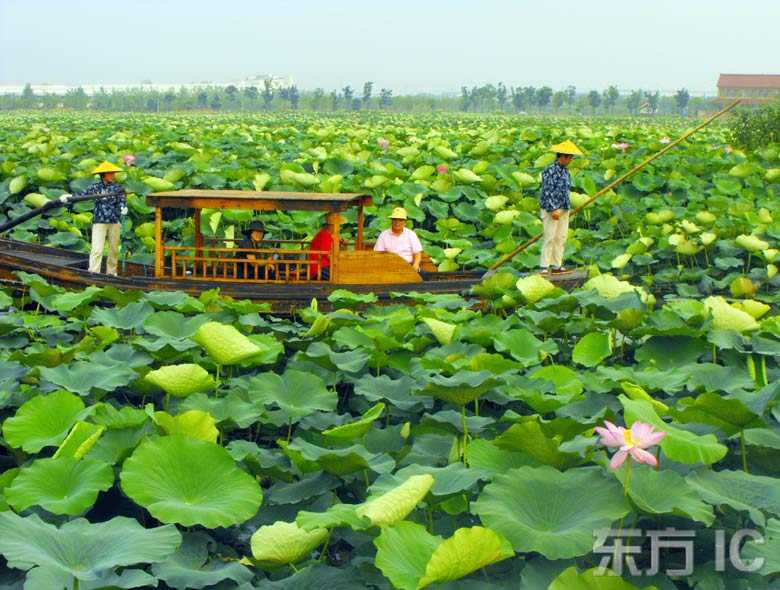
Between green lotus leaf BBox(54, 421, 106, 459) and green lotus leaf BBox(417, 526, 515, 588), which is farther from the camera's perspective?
green lotus leaf BBox(54, 421, 106, 459)

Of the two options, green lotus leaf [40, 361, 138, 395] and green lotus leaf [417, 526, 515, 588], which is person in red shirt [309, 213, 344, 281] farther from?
green lotus leaf [417, 526, 515, 588]

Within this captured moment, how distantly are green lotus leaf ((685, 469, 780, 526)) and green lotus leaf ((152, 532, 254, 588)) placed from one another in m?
0.93

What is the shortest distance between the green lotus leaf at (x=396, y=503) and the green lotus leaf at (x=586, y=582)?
357mm

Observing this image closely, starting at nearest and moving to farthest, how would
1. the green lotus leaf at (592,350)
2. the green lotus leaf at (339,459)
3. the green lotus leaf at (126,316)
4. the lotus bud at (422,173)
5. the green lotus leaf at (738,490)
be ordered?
the green lotus leaf at (738,490)
the green lotus leaf at (339,459)
the green lotus leaf at (592,350)
the green lotus leaf at (126,316)
the lotus bud at (422,173)

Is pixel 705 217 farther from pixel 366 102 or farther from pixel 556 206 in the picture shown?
pixel 366 102

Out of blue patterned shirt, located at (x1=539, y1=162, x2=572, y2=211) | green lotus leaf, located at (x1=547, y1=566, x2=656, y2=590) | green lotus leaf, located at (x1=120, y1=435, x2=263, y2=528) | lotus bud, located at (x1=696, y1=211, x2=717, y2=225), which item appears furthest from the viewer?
lotus bud, located at (x1=696, y1=211, x2=717, y2=225)

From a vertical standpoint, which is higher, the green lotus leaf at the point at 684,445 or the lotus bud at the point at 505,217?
the green lotus leaf at the point at 684,445

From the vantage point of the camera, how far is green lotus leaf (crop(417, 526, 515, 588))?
70.9 inches

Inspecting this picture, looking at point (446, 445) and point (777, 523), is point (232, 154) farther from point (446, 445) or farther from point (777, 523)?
point (777, 523)

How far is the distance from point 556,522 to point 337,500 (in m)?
0.69

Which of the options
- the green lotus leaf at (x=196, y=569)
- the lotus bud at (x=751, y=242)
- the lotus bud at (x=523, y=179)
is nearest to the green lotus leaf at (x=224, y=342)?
the green lotus leaf at (x=196, y=569)

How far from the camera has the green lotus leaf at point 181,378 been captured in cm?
304

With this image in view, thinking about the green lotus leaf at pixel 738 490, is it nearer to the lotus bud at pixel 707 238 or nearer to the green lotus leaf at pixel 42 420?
the green lotus leaf at pixel 42 420

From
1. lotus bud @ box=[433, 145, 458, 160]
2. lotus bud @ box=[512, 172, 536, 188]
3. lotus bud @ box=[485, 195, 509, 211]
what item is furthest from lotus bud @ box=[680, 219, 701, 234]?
lotus bud @ box=[433, 145, 458, 160]
